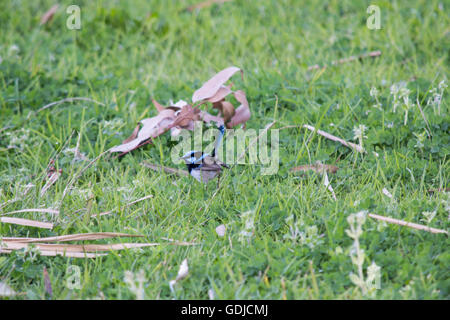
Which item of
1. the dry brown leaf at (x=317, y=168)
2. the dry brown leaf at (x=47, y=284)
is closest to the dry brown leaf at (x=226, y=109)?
the dry brown leaf at (x=317, y=168)

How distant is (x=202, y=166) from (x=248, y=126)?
597 millimetres

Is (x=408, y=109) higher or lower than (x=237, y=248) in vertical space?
higher

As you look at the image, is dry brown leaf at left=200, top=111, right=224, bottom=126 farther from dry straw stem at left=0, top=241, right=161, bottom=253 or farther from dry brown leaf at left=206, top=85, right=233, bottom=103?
dry straw stem at left=0, top=241, right=161, bottom=253

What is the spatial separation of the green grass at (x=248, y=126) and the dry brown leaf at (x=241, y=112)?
0.15 meters

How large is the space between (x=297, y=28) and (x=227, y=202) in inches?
98.9

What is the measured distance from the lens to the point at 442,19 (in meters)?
4.59

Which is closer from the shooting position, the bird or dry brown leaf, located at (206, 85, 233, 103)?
the bird

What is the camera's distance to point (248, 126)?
3396mm

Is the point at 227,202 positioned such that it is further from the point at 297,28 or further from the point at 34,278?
the point at 297,28

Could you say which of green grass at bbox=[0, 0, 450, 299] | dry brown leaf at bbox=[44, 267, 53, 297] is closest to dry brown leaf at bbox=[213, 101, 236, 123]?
green grass at bbox=[0, 0, 450, 299]

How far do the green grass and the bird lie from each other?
0.05m

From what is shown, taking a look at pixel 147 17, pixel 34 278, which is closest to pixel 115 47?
pixel 147 17

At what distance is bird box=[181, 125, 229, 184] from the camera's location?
2921 mm

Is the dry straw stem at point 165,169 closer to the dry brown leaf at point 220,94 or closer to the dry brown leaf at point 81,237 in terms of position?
the dry brown leaf at point 220,94
